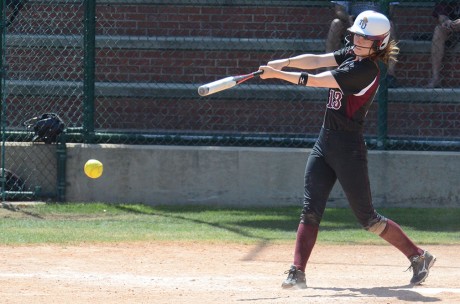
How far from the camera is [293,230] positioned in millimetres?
9297

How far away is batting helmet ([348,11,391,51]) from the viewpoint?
613cm

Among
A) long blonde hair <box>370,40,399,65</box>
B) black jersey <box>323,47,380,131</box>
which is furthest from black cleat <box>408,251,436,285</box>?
long blonde hair <box>370,40,399,65</box>

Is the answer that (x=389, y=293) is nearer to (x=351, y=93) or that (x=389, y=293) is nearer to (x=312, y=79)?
(x=351, y=93)

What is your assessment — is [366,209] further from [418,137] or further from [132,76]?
[132,76]

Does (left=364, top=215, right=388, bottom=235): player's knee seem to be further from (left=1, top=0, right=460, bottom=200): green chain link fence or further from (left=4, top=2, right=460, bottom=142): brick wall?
(left=4, top=2, right=460, bottom=142): brick wall

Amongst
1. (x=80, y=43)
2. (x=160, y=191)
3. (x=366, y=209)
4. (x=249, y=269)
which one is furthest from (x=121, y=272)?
(x=80, y=43)

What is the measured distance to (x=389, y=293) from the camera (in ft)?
20.6

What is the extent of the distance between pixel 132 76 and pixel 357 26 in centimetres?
615

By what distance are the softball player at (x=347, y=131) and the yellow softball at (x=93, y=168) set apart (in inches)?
161

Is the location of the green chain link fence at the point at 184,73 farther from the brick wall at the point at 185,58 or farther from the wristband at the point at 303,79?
the wristband at the point at 303,79

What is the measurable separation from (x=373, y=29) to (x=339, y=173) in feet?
3.33

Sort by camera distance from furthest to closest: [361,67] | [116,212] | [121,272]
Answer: [116,212] → [121,272] → [361,67]

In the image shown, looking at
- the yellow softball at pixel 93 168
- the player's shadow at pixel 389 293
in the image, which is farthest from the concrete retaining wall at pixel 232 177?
the player's shadow at pixel 389 293

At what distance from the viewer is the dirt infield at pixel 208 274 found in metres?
6.07
